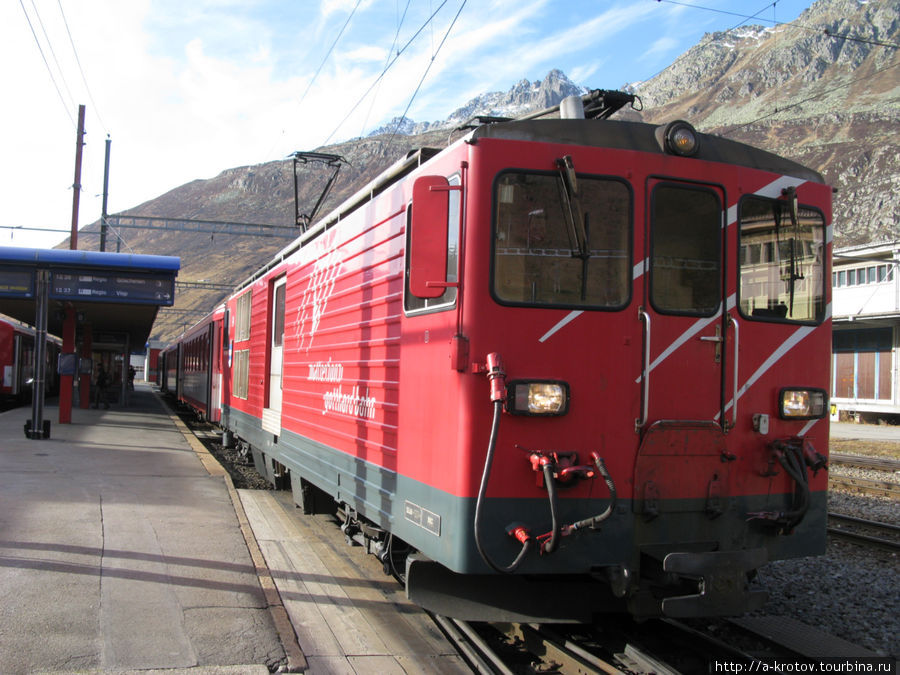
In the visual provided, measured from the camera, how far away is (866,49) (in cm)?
13700

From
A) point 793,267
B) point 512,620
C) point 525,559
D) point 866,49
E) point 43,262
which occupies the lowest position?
point 512,620

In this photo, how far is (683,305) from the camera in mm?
4305

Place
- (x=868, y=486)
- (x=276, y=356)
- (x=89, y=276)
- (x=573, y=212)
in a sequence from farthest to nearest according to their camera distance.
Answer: (x=89, y=276)
(x=868, y=486)
(x=276, y=356)
(x=573, y=212)

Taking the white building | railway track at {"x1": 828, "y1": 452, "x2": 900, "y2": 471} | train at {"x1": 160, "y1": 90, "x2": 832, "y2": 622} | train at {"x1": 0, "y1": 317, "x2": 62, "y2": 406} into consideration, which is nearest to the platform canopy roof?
train at {"x1": 0, "y1": 317, "x2": 62, "y2": 406}

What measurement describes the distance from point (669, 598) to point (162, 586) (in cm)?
362

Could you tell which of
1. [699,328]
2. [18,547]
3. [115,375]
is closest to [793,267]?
[699,328]

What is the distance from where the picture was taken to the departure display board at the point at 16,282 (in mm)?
14258

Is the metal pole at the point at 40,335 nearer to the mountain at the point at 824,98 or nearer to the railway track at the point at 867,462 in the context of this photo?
the railway track at the point at 867,462

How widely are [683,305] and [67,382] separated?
16.6 meters

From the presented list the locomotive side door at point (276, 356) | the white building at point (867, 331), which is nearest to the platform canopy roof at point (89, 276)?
the locomotive side door at point (276, 356)

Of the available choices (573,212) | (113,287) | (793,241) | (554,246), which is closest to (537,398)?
(554,246)

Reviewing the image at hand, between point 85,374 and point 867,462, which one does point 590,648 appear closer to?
point 867,462

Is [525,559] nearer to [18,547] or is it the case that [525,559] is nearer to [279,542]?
[279,542]

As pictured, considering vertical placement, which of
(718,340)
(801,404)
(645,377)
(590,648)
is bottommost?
(590,648)
